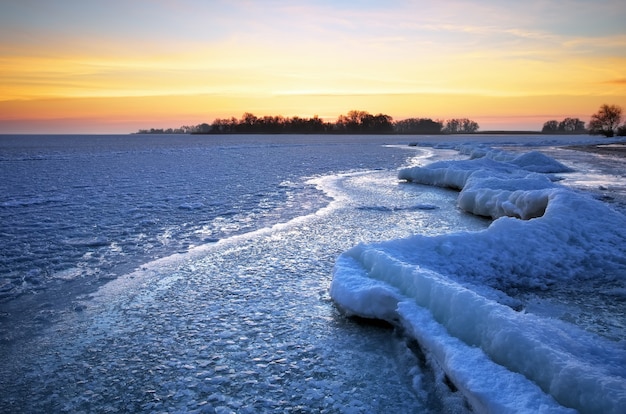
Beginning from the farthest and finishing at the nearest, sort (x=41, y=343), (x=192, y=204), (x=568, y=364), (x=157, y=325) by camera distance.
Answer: (x=192, y=204) < (x=157, y=325) < (x=41, y=343) < (x=568, y=364)

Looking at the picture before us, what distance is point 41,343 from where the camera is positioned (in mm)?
3719

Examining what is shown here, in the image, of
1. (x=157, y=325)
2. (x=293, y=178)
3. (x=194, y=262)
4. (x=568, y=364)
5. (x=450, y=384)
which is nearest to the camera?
(x=568, y=364)

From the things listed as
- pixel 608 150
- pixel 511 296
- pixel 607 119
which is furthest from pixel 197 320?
pixel 607 119

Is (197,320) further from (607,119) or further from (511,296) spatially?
(607,119)

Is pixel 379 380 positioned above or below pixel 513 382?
below

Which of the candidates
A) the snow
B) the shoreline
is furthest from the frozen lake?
the shoreline

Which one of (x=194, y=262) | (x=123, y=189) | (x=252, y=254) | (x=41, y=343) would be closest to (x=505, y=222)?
(x=252, y=254)

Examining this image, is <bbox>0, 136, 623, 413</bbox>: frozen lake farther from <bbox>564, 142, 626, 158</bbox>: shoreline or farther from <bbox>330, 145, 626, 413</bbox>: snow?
<bbox>564, 142, 626, 158</bbox>: shoreline

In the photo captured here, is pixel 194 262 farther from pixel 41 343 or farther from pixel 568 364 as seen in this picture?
pixel 568 364

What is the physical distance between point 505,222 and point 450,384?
152 inches

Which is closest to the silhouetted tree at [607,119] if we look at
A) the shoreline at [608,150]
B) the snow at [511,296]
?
the shoreline at [608,150]

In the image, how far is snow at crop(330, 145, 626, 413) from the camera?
102 inches

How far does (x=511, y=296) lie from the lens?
15.4 feet

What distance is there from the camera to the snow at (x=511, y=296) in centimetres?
258
